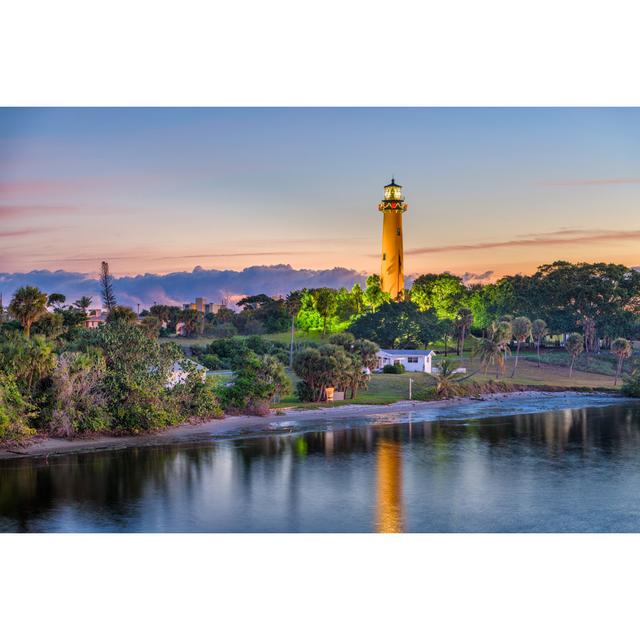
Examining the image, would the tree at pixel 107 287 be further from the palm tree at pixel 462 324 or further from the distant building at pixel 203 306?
the palm tree at pixel 462 324

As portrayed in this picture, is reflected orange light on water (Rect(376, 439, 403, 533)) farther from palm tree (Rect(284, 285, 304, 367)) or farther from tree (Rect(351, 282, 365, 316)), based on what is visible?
tree (Rect(351, 282, 365, 316))

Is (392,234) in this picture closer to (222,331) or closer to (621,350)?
(222,331)

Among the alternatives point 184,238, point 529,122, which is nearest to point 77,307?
point 184,238

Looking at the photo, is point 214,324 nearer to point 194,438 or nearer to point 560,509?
point 194,438

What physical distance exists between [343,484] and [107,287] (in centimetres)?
1432

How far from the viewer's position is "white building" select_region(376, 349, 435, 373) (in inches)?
1462

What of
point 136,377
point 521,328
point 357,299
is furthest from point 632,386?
point 136,377

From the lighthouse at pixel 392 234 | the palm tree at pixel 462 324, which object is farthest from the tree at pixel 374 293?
the palm tree at pixel 462 324

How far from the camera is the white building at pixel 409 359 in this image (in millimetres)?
37125

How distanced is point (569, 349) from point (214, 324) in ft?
64.9

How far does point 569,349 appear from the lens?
133 ft

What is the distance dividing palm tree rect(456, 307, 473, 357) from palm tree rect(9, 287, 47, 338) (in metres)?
22.3
